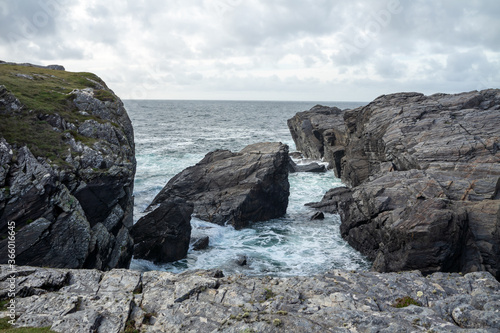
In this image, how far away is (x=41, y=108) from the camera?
25.1 meters

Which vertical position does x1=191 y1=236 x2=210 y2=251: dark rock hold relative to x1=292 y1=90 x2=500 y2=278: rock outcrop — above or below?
below

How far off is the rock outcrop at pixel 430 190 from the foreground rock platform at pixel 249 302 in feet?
24.1

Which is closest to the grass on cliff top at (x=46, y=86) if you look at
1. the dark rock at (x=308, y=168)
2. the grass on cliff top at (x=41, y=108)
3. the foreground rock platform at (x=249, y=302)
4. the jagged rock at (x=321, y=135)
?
the grass on cliff top at (x=41, y=108)

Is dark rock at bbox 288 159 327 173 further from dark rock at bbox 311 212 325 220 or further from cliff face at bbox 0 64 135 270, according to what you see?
cliff face at bbox 0 64 135 270

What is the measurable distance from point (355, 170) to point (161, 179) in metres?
30.3

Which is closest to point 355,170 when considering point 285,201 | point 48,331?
point 285,201

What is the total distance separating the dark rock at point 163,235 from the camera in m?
29.5

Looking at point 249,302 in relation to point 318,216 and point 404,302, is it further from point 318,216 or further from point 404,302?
point 318,216

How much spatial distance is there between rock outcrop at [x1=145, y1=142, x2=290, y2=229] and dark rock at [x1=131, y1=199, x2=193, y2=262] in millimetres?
7622

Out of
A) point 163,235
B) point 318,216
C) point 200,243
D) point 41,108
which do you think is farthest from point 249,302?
point 318,216

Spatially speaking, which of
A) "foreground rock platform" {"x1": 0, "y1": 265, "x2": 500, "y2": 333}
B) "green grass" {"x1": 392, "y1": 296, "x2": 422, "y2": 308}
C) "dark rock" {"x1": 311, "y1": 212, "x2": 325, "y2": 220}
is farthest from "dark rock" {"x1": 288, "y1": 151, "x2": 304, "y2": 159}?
"green grass" {"x1": 392, "y1": 296, "x2": 422, "y2": 308}

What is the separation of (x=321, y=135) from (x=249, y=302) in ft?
198

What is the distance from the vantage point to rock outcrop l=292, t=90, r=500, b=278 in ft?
78.9

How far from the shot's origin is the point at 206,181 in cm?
4256
